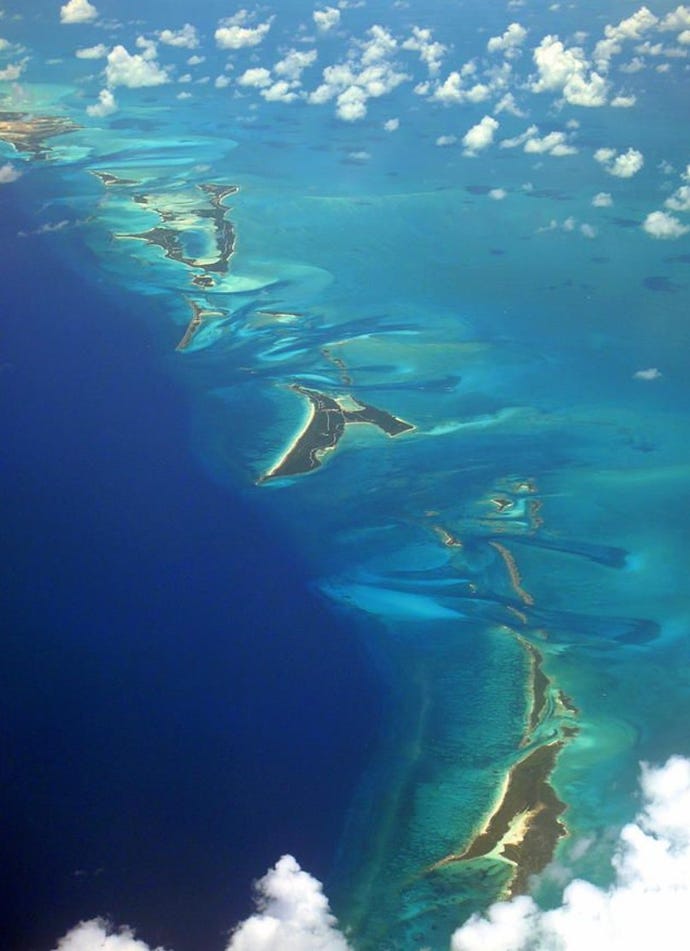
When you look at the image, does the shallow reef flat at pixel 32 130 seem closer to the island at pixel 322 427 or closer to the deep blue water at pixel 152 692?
the deep blue water at pixel 152 692

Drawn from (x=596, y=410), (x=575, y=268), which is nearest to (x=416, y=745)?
(x=596, y=410)

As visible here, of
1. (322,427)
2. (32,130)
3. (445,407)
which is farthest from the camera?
(32,130)

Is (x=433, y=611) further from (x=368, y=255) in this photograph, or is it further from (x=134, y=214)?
(x=134, y=214)

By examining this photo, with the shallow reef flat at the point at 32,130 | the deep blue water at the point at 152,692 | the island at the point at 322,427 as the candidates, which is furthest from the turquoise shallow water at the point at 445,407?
the shallow reef flat at the point at 32,130

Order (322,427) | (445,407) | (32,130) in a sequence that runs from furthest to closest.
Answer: (32,130), (445,407), (322,427)

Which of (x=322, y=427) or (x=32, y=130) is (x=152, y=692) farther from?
(x=32, y=130)

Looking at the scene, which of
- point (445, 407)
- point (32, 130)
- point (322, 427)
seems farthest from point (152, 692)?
point (32, 130)
